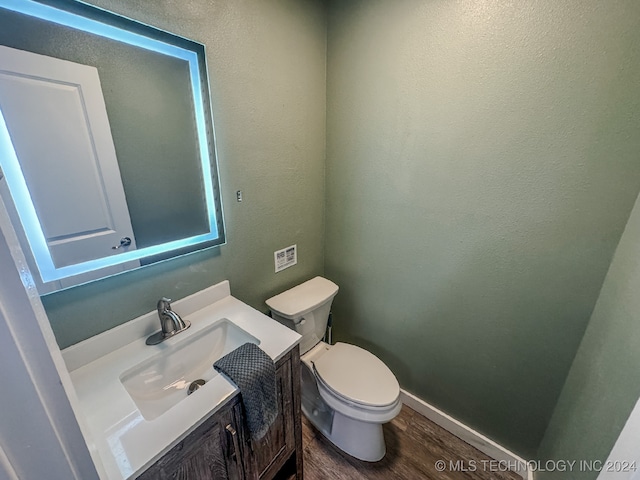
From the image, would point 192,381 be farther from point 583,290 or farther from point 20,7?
point 583,290

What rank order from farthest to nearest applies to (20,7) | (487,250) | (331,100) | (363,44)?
(331,100) < (363,44) < (487,250) < (20,7)

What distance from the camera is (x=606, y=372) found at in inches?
32.0

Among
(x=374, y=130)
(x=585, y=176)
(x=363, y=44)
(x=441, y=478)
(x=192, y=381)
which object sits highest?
(x=363, y=44)

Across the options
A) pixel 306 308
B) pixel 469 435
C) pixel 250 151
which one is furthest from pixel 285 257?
pixel 469 435

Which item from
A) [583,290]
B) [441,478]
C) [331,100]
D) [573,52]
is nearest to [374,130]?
[331,100]

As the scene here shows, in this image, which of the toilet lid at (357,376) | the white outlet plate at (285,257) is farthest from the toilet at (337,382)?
the white outlet plate at (285,257)

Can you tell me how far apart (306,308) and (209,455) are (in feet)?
2.33

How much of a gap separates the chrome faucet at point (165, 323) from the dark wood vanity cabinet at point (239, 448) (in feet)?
1.28

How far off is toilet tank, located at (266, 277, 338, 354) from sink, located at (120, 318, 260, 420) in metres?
0.31

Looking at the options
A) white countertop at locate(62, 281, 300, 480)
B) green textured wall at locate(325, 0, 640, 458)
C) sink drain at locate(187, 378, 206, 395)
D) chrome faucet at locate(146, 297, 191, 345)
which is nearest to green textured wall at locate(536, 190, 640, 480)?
green textured wall at locate(325, 0, 640, 458)

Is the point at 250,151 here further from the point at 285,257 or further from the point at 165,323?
the point at 165,323

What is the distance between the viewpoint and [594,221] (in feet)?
3.12

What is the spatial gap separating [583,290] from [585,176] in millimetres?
436

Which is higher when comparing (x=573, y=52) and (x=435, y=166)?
(x=573, y=52)
